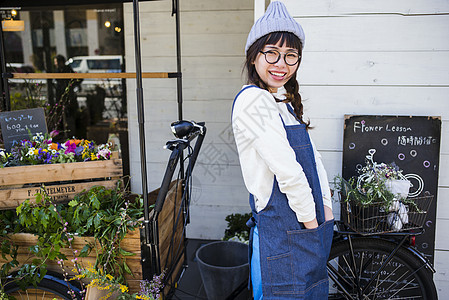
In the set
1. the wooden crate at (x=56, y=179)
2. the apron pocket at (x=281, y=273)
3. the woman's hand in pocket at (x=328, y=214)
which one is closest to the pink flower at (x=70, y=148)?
the wooden crate at (x=56, y=179)

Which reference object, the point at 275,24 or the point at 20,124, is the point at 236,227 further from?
the point at 275,24

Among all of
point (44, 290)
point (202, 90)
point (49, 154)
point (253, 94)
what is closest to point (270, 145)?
point (253, 94)

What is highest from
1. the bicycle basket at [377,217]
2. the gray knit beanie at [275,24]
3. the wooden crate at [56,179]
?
the gray knit beanie at [275,24]

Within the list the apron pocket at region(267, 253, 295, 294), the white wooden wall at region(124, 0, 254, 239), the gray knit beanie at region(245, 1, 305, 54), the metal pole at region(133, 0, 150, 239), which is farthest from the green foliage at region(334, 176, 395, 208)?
the white wooden wall at region(124, 0, 254, 239)

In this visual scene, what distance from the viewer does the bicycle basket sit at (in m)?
1.89

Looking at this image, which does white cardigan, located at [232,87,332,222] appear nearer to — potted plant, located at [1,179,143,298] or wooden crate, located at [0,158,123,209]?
potted plant, located at [1,179,143,298]

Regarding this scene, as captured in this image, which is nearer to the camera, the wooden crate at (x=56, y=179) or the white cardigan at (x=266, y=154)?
the white cardigan at (x=266, y=154)

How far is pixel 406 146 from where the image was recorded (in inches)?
87.0

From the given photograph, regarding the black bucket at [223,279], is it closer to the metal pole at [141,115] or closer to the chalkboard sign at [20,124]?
the metal pole at [141,115]

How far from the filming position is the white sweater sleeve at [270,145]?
1.39 meters

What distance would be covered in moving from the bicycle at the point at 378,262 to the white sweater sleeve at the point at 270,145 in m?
0.66

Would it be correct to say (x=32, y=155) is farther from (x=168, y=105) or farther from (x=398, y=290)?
(x=398, y=290)

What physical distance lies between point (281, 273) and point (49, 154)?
1.45m

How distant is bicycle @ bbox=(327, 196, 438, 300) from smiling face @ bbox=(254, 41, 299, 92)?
864 millimetres
